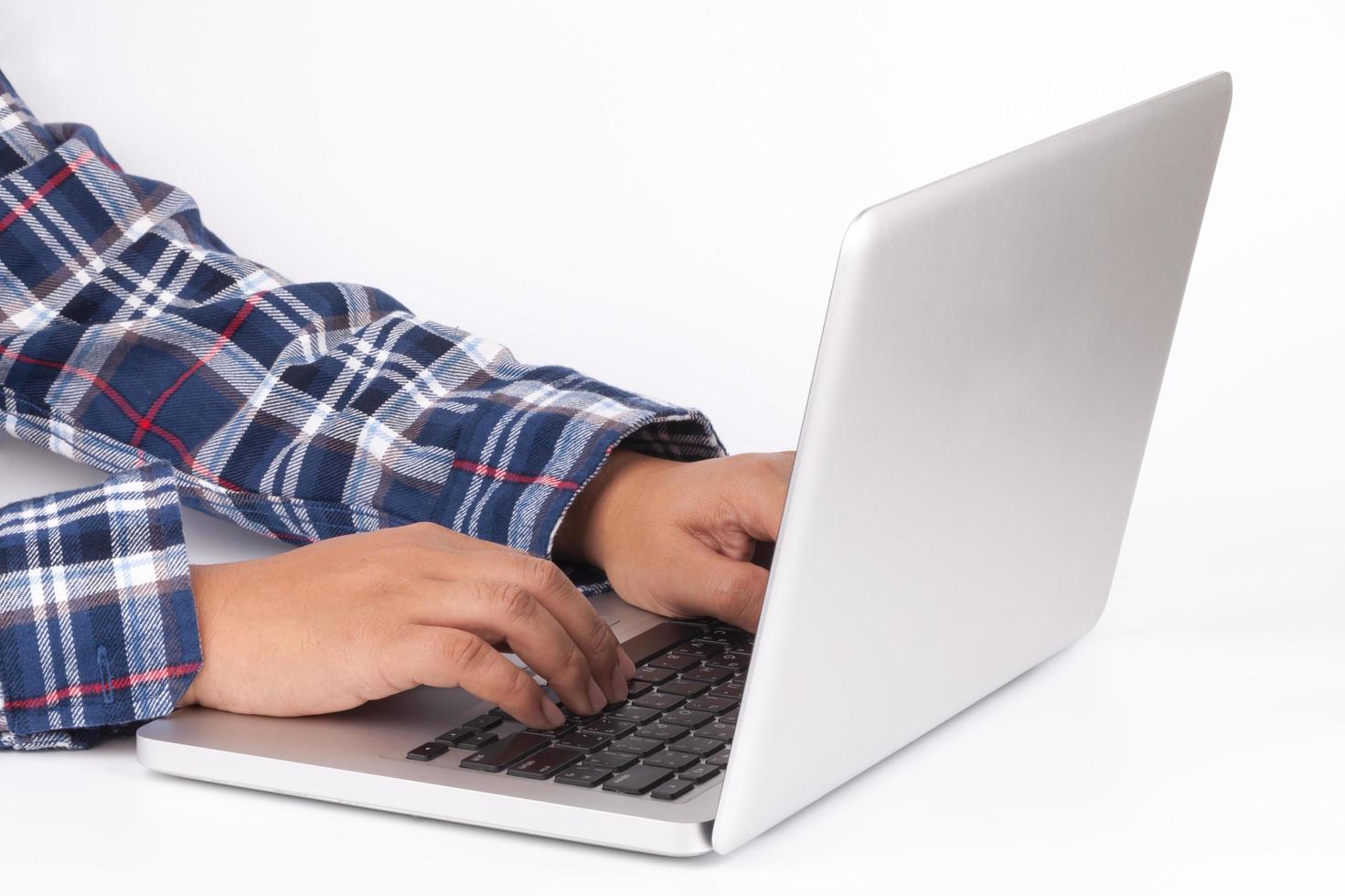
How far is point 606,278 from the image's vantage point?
1.77 meters

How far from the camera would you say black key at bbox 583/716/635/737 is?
0.83 meters

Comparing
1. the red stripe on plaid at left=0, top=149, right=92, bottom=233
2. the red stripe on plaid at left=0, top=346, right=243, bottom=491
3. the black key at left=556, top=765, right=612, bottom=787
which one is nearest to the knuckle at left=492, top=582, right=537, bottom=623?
the black key at left=556, top=765, right=612, bottom=787

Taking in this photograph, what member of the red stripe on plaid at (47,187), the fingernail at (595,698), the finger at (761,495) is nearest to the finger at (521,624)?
the fingernail at (595,698)

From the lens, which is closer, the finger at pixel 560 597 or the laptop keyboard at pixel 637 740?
the laptop keyboard at pixel 637 740

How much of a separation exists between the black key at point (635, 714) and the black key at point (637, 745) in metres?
0.03

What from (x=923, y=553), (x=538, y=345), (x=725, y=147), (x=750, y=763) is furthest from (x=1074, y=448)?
(x=725, y=147)

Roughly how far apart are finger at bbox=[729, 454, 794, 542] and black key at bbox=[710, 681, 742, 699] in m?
0.14

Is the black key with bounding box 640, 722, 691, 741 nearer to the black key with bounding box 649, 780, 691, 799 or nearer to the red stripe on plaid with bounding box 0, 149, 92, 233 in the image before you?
the black key with bounding box 649, 780, 691, 799

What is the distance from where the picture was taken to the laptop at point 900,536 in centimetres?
66

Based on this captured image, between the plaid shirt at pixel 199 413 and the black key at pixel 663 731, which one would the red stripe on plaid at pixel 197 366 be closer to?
the plaid shirt at pixel 199 413

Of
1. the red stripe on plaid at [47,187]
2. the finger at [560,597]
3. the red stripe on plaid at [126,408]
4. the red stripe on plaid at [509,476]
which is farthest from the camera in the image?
the red stripe on plaid at [47,187]

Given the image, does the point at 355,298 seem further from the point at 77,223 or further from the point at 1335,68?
the point at 1335,68

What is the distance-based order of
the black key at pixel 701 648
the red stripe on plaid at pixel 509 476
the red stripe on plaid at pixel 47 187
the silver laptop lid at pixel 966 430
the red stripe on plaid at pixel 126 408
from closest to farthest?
the silver laptop lid at pixel 966 430
the black key at pixel 701 648
the red stripe on plaid at pixel 509 476
the red stripe on plaid at pixel 126 408
the red stripe on plaid at pixel 47 187

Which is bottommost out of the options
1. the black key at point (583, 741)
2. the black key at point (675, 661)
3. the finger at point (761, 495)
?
the black key at point (583, 741)
